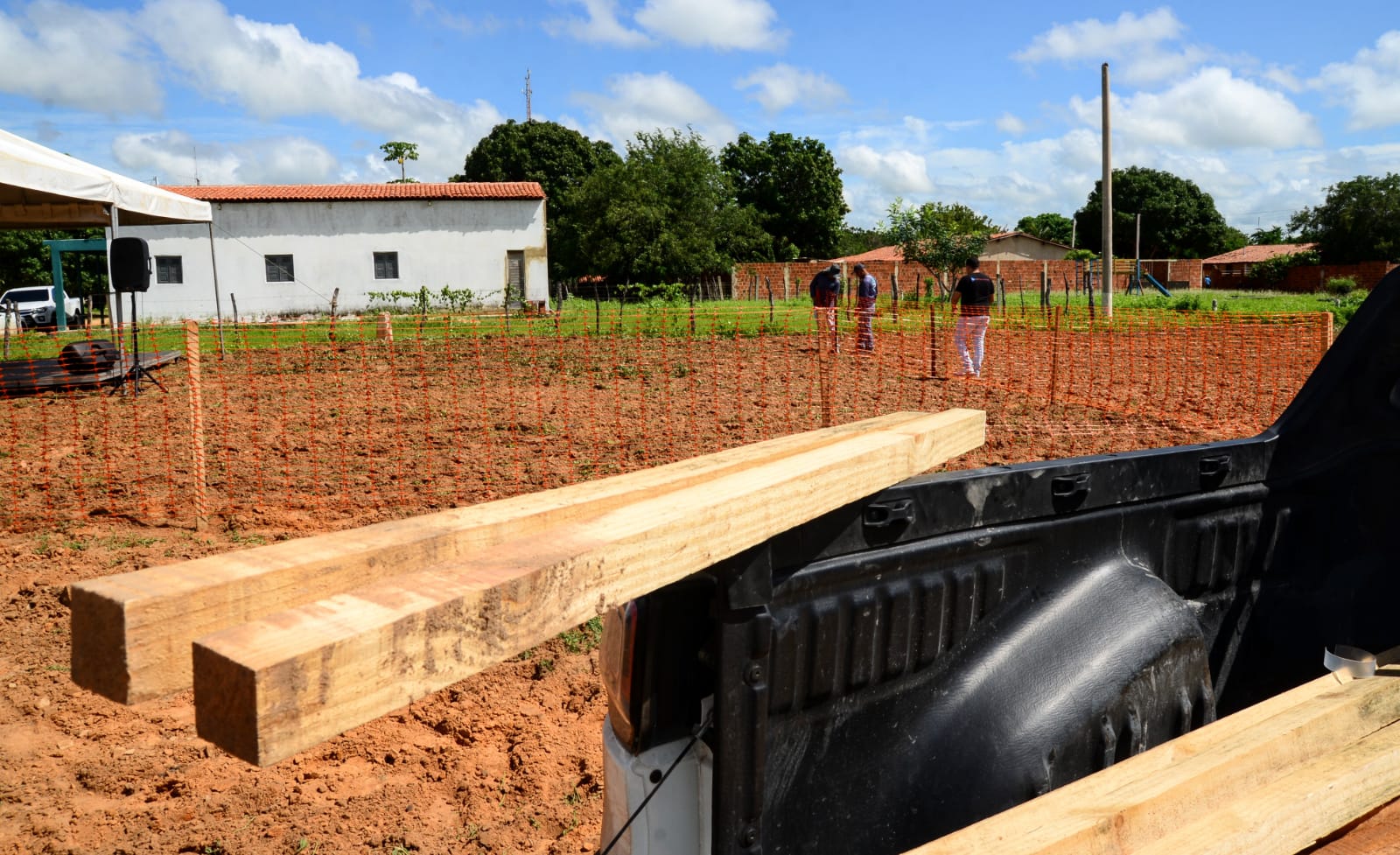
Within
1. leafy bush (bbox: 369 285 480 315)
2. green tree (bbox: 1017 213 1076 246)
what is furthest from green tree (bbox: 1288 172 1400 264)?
leafy bush (bbox: 369 285 480 315)

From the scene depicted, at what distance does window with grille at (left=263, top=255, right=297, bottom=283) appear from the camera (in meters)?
31.7

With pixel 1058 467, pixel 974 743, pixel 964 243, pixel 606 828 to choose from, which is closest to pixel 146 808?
pixel 606 828

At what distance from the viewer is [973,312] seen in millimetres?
13336

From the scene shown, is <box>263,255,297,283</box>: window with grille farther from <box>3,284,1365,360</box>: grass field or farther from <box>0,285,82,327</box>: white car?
<box>3,284,1365,360</box>: grass field

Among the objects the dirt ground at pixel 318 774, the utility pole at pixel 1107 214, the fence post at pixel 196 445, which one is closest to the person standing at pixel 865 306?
the utility pole at pixel 1107 214

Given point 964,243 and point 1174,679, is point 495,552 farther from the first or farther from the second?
point 964,243

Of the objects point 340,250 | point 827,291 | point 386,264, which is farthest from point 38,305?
point 827,291

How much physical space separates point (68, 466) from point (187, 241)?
1038 inches

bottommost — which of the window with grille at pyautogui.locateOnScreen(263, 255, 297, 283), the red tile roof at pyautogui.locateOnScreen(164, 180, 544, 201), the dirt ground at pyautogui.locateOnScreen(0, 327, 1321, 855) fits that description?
the dirt ground at pyautogui.locateOnScreen(0, 327, 1321, 855)

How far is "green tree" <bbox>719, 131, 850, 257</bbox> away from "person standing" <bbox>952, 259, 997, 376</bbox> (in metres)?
49.1

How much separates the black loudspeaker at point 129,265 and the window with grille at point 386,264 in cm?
2412

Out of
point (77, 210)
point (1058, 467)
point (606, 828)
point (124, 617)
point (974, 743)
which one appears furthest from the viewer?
point (77, 210)

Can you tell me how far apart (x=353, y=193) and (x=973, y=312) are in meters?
25.1

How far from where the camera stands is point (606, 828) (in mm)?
1688
